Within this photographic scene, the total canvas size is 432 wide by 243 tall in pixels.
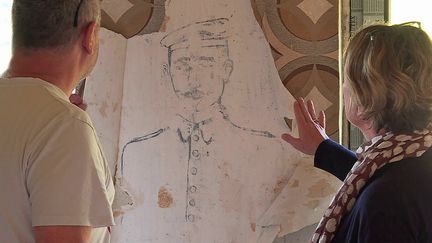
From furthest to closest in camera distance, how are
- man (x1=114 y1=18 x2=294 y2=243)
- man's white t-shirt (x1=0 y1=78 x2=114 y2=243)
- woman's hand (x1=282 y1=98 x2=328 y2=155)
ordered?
man (x1=114 y1=18 x2=294 y2=243) < woman's hand (x1=282 y1=98 x2=328 y2=155) < man's white t-shirt (x1=0 y1=78 x2=114 y2=243)

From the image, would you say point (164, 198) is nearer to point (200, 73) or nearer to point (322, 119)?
point (200, 73)

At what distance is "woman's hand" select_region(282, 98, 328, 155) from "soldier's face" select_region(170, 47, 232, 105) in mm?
250

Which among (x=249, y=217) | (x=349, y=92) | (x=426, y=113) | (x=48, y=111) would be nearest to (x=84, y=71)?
(x=48, y=111)

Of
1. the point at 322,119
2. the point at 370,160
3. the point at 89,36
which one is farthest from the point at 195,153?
the point at 89,36

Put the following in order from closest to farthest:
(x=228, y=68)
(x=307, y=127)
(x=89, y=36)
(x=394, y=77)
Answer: (x=89, y=36), (x=394, y=77), (x=307, y=127), (x=228, y=68)

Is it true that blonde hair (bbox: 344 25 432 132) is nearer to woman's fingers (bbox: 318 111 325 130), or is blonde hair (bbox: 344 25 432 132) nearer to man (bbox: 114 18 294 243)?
woman's fingers (bbox: 318 111 325 130)

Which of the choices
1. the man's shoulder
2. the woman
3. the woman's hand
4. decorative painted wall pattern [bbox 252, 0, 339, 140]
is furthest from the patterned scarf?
the man's shoulder

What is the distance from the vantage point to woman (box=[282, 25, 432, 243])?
3.63 ft

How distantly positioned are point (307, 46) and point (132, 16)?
0.53 m

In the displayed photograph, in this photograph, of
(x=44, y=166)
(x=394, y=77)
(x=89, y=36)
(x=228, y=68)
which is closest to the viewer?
Answer: (x=44, y=166)

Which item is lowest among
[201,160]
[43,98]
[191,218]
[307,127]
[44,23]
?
[191,218]

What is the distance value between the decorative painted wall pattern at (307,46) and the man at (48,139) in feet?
2.68

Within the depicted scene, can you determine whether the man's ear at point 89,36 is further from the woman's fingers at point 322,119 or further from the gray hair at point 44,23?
the woman's fingers at point 322,119

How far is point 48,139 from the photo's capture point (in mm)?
853
